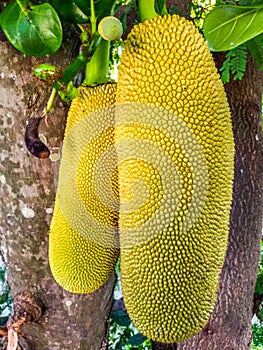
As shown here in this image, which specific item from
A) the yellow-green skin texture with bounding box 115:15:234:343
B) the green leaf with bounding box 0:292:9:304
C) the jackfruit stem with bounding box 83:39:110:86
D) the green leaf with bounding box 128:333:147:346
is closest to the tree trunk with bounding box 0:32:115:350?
the jackfruit stem with bounding box 83:39:110:86

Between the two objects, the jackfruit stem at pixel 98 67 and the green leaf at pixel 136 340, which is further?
the green leaf at pixel 136 340

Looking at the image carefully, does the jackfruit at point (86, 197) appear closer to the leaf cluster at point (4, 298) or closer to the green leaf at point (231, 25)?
the green leaf at point (231, 25)

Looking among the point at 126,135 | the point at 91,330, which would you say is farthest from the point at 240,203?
the point at 126,135

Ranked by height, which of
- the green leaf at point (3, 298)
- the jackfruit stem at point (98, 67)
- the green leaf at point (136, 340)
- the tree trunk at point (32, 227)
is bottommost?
the green leaf at point (136, 340)

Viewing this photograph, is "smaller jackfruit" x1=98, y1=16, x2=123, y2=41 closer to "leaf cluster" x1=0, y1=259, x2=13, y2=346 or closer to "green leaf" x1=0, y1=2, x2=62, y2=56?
"green leaf" x1=0, y1=2, x2=62, y2=56

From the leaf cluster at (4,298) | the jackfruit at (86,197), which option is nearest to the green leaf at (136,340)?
the leaf cluster at (4,298)

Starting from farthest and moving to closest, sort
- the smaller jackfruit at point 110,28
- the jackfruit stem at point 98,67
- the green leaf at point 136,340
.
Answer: the green leaf at point 136,340 < the jackfruit stem at point 98,67 < the smaller jackfruit at point 110,28

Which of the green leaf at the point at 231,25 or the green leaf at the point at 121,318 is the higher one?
the green leaf at the point at 231,25

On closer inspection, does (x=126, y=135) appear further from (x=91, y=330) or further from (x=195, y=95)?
(x=91, y=330)
